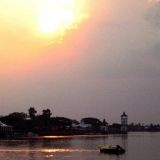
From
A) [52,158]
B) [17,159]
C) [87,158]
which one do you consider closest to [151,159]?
[87,158]

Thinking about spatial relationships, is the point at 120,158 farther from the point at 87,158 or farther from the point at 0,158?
the point at 0,158

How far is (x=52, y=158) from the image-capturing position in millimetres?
94875

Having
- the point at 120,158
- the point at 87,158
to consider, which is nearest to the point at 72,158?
the point at 87,158

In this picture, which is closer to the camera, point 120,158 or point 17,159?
point 17,159

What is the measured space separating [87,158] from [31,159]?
992cm

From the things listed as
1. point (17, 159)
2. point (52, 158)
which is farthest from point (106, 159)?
point (17, 159)

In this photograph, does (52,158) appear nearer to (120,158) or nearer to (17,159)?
(17,159)

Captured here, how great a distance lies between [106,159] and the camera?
95.6 m

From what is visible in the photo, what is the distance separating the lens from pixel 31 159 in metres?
93.8

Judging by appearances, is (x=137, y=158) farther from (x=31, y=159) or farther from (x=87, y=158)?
(x=31, y=159)

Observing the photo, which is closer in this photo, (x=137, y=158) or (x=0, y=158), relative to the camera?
(x=0, y=158)

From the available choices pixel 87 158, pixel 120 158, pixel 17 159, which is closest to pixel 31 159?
pixel 17 159

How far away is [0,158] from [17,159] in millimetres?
2980

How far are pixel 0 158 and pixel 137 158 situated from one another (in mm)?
25185
